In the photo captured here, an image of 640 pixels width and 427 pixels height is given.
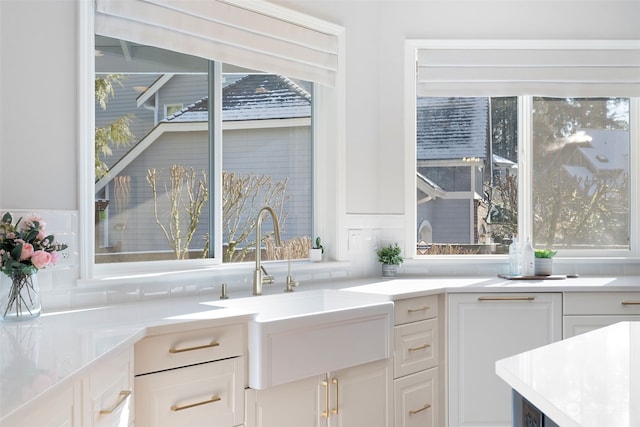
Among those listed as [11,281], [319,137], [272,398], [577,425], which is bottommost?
[272,398]

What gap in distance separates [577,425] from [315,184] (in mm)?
2580

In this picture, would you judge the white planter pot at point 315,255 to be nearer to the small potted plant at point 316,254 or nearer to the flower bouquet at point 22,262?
the small potted plant at point 316,254

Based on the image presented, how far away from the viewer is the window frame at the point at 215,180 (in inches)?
92.5

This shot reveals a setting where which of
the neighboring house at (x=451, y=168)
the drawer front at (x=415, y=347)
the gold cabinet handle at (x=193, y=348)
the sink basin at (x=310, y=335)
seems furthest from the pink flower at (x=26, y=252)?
the neighboring house at (x=451, y=168)

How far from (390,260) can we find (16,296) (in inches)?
82.2

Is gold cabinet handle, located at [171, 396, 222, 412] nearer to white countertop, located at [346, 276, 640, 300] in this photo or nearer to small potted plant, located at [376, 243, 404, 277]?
white countertop, located at [346, 276, 640, 300]

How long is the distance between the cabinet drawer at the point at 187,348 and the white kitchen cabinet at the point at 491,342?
4.56ft

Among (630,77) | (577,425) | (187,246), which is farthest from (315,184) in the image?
(577,425)

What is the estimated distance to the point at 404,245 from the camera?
366 cm

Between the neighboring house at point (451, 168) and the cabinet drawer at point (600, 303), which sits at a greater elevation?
the neighboring house at point (451, 168)

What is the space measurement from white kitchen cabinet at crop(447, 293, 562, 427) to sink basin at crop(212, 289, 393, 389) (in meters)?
0.63

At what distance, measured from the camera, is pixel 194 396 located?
6.66 ft

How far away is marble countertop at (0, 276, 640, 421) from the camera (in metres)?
1.29

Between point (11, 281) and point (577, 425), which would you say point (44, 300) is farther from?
point (577, 425)
